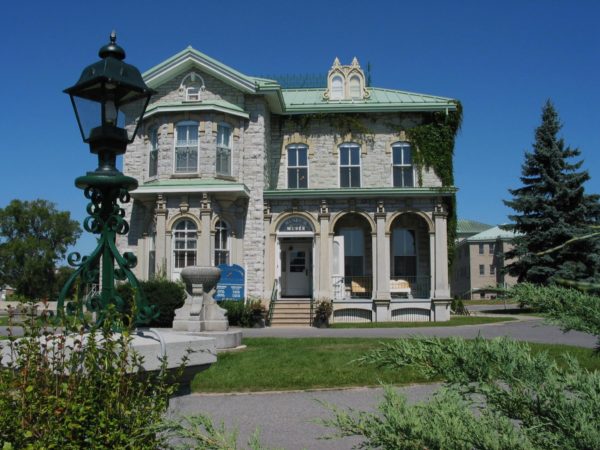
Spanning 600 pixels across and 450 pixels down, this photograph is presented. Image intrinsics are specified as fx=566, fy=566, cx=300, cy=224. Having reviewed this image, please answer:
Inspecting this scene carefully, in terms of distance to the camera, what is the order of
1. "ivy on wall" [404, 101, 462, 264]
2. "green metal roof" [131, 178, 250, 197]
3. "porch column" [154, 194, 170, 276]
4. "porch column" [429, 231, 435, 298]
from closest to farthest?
"green metal roof" [131, 178, 250, 197], "porch column" [154, 194, 170, 276], "porch column" [429, 231, 435, 298], "ivy on wall" [404, 101, 462, 264]

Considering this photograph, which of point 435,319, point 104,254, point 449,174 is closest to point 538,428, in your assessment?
point 104,254

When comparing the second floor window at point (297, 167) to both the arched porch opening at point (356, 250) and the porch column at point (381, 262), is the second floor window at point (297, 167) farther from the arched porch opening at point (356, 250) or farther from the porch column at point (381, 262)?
the porch column at point (381, 262)

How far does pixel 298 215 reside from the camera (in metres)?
24.8

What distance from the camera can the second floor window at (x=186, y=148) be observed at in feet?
77.6

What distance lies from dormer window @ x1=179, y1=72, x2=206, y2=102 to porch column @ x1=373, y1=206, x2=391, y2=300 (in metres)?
9.34

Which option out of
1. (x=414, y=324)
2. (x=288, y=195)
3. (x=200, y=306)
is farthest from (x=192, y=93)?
(x=414, y=324)

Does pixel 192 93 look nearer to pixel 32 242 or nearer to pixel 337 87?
pixel 337 87

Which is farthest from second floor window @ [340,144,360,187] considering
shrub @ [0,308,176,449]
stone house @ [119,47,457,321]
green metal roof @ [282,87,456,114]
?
shrub @ [0,308,176,449]

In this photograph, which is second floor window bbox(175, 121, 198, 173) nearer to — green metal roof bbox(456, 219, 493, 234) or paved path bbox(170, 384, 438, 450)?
paved path bbox(170, 384, 438, 450)

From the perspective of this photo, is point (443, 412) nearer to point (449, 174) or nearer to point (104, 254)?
point (104, 254)

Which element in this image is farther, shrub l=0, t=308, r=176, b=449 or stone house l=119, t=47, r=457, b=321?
stone house l=119, t=47, r=457, b=321

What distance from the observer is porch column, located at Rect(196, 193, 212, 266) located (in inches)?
900

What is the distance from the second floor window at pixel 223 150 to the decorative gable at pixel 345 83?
20.3 feet

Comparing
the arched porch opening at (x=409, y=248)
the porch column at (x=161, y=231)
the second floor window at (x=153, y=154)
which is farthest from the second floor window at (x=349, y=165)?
the second floor window at (x=153, y=154)
